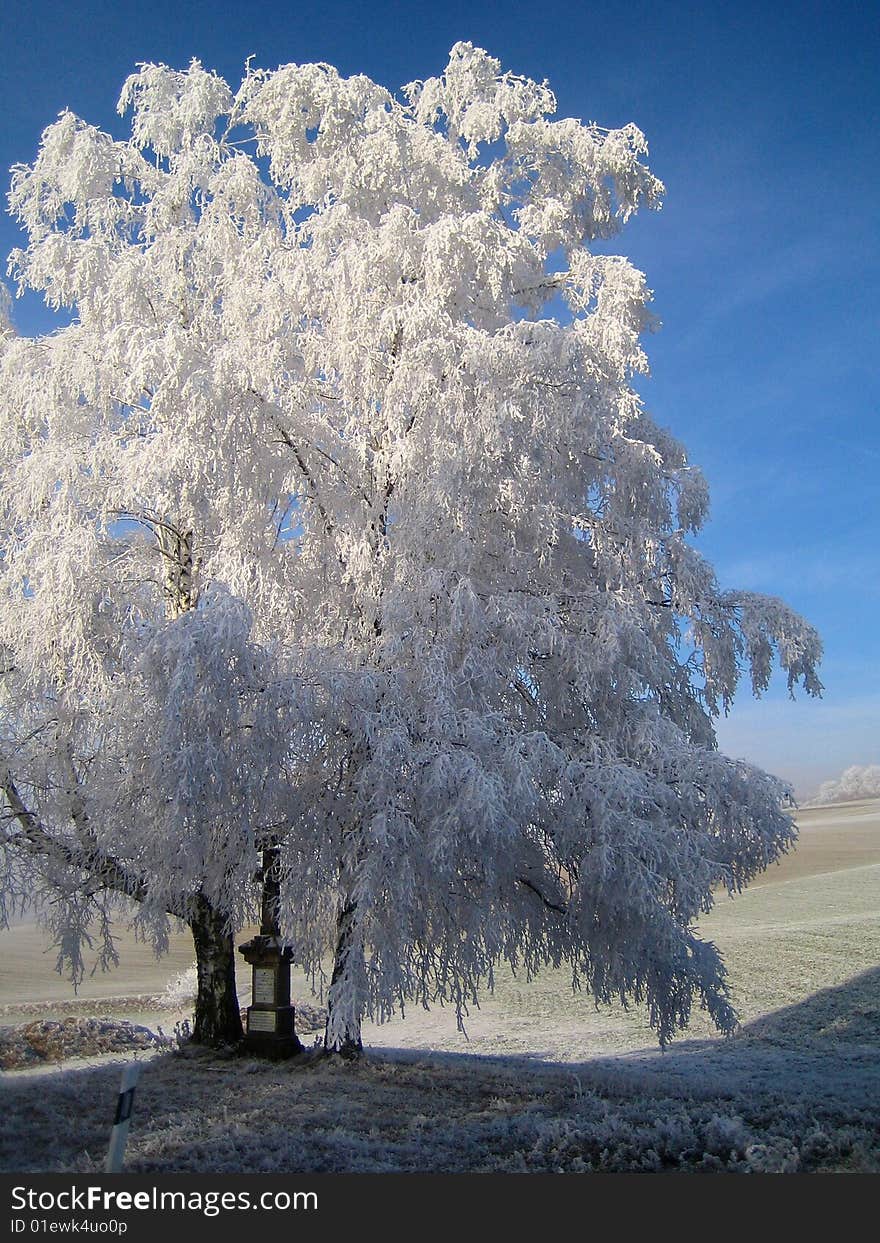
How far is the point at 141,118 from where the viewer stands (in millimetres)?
10695

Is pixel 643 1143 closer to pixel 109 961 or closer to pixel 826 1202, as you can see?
pixel 826 1202

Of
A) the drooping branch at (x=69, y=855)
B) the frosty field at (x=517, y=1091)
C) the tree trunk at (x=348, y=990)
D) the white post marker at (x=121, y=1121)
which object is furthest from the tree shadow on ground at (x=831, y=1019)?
the white post marker at (x=121, y=1121)

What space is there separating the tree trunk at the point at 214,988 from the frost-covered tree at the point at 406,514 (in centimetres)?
177

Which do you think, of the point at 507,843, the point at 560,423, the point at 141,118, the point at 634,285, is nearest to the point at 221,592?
the point at 507,843

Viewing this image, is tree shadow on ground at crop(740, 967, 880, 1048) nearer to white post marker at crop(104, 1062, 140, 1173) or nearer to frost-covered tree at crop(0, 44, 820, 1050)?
frost-covered tree at crop(0, 44, 820, 1050)

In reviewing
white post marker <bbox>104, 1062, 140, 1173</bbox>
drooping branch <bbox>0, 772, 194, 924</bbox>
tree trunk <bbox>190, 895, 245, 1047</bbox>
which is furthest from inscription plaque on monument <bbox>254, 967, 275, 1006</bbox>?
white post marker <bbox>104, 1062, 140, 1173</bbox>

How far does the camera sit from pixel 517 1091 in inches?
320

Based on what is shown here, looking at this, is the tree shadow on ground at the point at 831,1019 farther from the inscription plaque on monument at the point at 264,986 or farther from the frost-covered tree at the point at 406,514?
the inscription plaque on monument at the point at 264,986

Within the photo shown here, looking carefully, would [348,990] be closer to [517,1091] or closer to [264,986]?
[517,1091]

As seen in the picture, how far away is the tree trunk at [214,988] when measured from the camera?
999 centimetres

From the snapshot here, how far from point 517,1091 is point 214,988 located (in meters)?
3.69

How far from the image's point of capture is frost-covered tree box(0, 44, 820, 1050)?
7.29m

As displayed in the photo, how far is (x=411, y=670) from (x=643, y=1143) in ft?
12.2

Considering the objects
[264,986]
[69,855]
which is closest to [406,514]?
[69,855]
